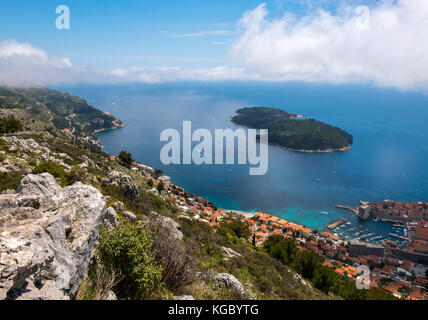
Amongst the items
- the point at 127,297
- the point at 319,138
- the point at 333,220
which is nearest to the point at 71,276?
the point at 127,297

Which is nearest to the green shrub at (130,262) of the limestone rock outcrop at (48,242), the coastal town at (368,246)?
the limestone rock outcrop at (48,242)

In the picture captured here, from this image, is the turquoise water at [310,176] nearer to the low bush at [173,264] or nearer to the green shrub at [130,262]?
the low bush at [173,264]

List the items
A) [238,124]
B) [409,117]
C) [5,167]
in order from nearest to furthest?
1. [5,167]
2. [238,124]
3. [409,117]

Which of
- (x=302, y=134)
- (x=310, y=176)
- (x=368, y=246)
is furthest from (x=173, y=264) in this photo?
(x=302, y=134)

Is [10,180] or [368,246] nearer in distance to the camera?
[10,180]

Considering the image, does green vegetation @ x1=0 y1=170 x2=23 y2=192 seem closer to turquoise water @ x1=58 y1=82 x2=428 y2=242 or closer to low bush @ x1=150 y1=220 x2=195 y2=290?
low bush @ x1=150 y1=220 x2=195 y2=290

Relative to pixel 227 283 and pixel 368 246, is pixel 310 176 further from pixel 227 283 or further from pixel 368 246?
pixel 227 283
